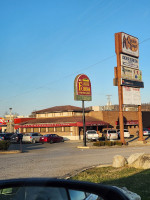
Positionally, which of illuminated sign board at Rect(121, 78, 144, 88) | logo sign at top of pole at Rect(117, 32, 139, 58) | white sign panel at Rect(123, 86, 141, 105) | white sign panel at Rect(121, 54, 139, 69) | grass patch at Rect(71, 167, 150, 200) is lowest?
grass patch at Rect(71, 167, 150, 200)

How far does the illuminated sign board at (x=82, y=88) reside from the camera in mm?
33606

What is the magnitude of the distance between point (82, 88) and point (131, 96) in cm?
680

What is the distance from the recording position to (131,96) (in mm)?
36312

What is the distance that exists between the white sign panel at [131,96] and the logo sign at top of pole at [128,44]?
15.3ft

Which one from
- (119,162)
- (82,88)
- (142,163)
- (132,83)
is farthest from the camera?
A: (132,83)

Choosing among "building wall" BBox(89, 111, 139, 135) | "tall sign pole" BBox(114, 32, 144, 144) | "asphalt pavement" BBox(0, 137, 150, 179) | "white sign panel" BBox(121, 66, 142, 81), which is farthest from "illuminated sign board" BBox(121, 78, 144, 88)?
"building wall" BBox(89, 111, 139, 135)

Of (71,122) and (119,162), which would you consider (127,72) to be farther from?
(119,162)

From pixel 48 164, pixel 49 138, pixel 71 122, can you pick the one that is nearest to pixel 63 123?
pixel 71 122

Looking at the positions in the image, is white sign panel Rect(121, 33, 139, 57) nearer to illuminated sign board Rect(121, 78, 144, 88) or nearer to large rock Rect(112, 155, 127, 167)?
illuminated sign board Rect(121, 78, 144, 88)

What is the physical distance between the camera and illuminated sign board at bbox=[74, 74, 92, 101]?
110ft

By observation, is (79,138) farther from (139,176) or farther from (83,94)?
(139,176)

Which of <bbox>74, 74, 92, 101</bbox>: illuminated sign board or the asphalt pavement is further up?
<bbox>74, 74, 92, 101</bbox>: illuminated sign board

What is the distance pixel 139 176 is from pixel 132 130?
161 feet

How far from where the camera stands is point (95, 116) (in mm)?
54844
